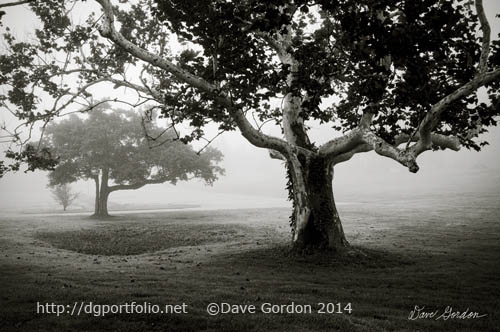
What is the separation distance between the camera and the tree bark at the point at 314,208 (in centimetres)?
1380

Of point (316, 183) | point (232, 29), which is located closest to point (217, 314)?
point (232, 29)

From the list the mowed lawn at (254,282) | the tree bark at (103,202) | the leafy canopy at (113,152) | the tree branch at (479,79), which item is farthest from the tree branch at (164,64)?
the tree bark at (103,202)

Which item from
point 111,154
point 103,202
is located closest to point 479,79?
point 111,154

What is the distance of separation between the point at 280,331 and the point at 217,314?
4.42 ft

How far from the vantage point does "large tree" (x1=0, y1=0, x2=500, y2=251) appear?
8.34m

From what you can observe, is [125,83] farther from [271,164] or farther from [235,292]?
[271,164]

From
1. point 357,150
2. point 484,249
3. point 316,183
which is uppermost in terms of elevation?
point 357,150

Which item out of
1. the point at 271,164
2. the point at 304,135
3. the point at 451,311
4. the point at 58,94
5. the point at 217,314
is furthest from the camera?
the point at 271,164

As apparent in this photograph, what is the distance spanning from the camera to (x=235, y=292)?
8.13m

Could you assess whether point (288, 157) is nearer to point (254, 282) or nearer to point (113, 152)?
point (254, 282)

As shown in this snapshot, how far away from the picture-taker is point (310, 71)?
34.0 ft
